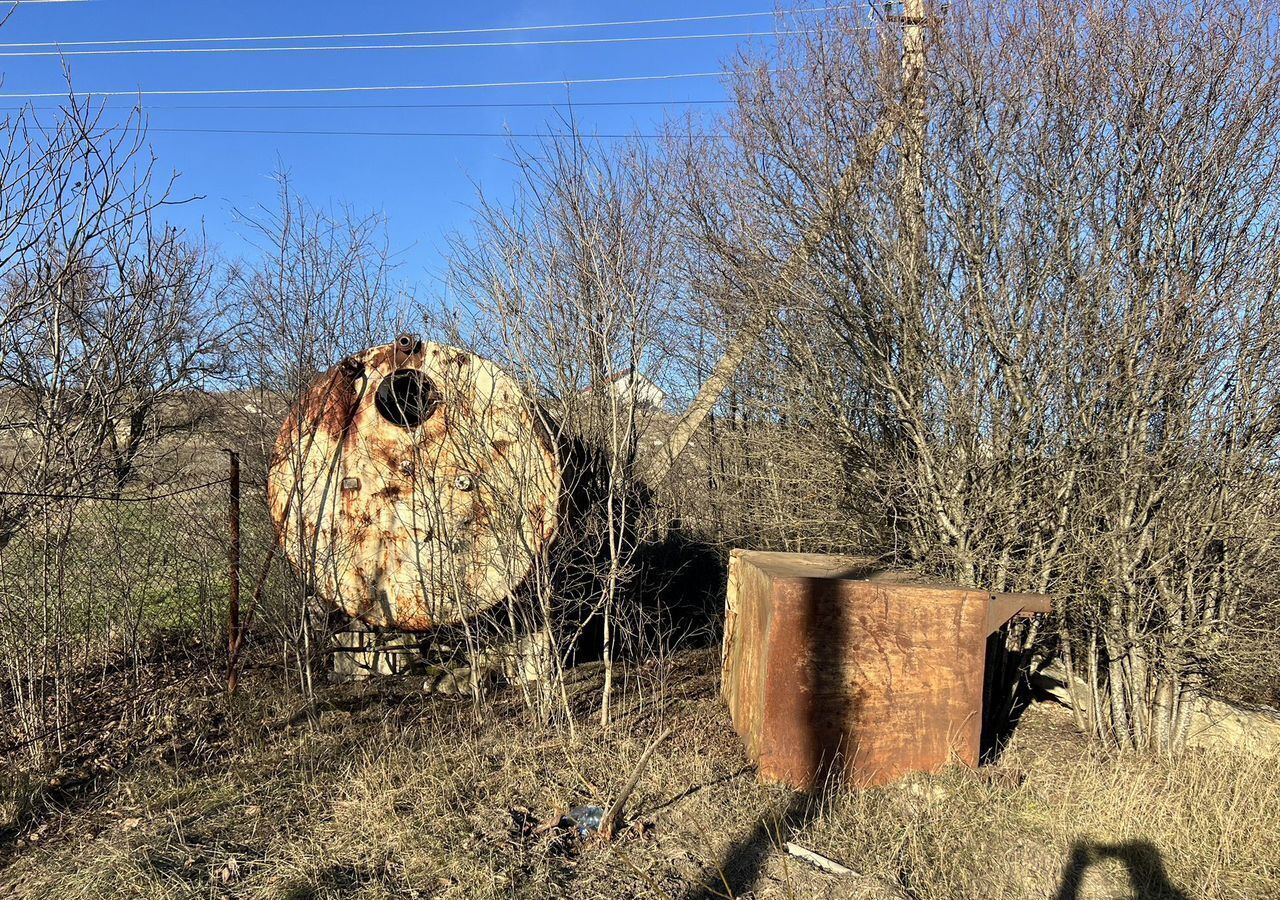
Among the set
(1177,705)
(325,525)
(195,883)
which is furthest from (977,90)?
(195,883)

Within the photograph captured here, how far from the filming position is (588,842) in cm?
371

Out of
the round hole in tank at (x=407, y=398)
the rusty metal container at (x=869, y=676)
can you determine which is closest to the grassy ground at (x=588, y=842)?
the rusty metal container at (x=869, y=676)

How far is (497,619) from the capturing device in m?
5.62

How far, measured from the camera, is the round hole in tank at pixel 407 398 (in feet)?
17.7

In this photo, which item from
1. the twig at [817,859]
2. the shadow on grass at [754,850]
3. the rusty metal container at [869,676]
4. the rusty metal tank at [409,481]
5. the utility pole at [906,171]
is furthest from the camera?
the utility pole at [906,171]

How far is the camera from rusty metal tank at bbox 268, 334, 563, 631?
5230 mm

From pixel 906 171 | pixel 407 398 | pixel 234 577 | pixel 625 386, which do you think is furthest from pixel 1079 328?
pixel 234 577

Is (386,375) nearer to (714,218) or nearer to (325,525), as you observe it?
→ (325,525)

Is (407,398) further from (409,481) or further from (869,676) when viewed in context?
(869,676)

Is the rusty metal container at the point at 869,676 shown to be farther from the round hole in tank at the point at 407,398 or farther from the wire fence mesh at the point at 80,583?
the wire fence mesh at the point at 80,583

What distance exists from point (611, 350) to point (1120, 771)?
349cm

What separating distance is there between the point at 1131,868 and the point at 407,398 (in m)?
4.35

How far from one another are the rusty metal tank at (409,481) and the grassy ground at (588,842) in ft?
2.90

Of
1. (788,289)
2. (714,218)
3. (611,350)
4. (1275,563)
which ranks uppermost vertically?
(714,218)
